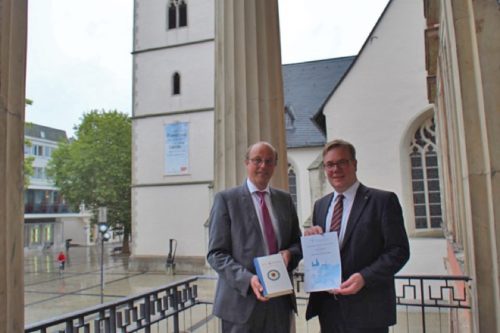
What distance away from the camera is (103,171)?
25891 mm

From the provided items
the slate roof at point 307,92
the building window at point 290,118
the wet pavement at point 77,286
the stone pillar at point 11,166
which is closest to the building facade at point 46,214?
the wet pavement at point 77,286

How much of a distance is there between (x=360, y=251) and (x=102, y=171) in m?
25.9

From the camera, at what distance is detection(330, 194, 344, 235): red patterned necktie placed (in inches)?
82.0

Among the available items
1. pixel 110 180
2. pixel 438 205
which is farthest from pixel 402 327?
pixel 110 180

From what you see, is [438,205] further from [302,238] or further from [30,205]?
[30,205]

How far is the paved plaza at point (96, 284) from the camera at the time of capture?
1102 centimetres

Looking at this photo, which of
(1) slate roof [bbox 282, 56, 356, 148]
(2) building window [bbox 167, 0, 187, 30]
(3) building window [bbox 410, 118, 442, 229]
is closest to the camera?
(3) building window [bbox 410, 118, 442, 229]

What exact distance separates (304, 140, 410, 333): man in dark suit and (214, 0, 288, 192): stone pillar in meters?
0.99

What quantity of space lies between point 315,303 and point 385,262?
44 centimetres

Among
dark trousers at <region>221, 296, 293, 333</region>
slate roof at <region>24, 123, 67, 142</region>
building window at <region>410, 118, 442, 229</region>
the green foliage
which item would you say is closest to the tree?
the green foliage

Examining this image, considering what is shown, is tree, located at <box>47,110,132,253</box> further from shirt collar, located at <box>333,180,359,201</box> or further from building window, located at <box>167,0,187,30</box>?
shirt collar, located at <box>333,180,359,201</box>

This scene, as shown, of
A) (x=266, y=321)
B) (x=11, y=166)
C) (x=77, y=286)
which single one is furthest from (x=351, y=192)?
(x=77, y=286)

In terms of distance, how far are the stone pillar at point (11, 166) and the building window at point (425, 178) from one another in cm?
1230

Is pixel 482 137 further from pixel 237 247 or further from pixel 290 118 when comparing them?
pixel 290 118
